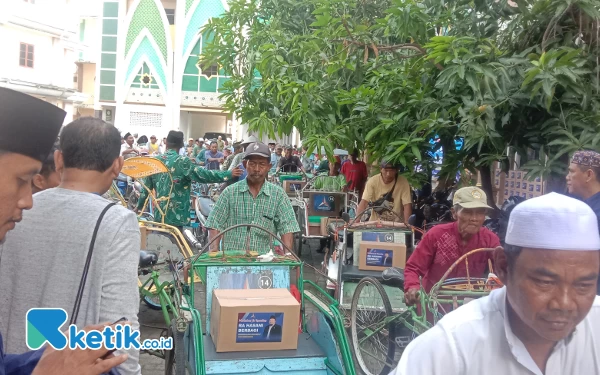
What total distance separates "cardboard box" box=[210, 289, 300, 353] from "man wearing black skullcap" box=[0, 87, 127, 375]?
199 cm

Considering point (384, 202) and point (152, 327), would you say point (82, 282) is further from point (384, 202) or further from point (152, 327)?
point (384, 202)

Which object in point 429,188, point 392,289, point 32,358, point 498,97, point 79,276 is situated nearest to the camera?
point 32,358

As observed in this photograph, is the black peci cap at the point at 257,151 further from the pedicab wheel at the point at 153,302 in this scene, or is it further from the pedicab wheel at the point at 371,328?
the pedicab wheel at the point at 153,302

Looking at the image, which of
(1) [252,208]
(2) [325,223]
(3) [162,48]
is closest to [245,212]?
(1) [252,208]

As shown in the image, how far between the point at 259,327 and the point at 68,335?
7.34 feet

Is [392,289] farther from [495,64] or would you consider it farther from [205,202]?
[205,202]

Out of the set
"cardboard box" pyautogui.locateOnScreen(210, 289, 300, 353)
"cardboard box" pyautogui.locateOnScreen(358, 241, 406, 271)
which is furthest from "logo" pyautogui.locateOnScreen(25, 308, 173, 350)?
"cardboard box" pyautogui.locateOnScreen(358, 241, 406, 271)

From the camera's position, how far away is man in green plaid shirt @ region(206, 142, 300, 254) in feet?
16.0

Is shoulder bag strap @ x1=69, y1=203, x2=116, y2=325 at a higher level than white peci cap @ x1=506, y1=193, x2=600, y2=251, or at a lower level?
lower

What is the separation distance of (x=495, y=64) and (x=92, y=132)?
14.3ft

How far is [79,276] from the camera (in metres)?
2.08

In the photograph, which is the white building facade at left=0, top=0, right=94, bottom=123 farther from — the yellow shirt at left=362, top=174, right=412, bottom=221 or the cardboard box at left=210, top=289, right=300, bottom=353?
the cardboard box at left=210, top=289, right=300, bottom=353

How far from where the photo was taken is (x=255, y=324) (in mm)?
3697

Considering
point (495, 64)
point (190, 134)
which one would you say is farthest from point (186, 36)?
point (495, 64)
